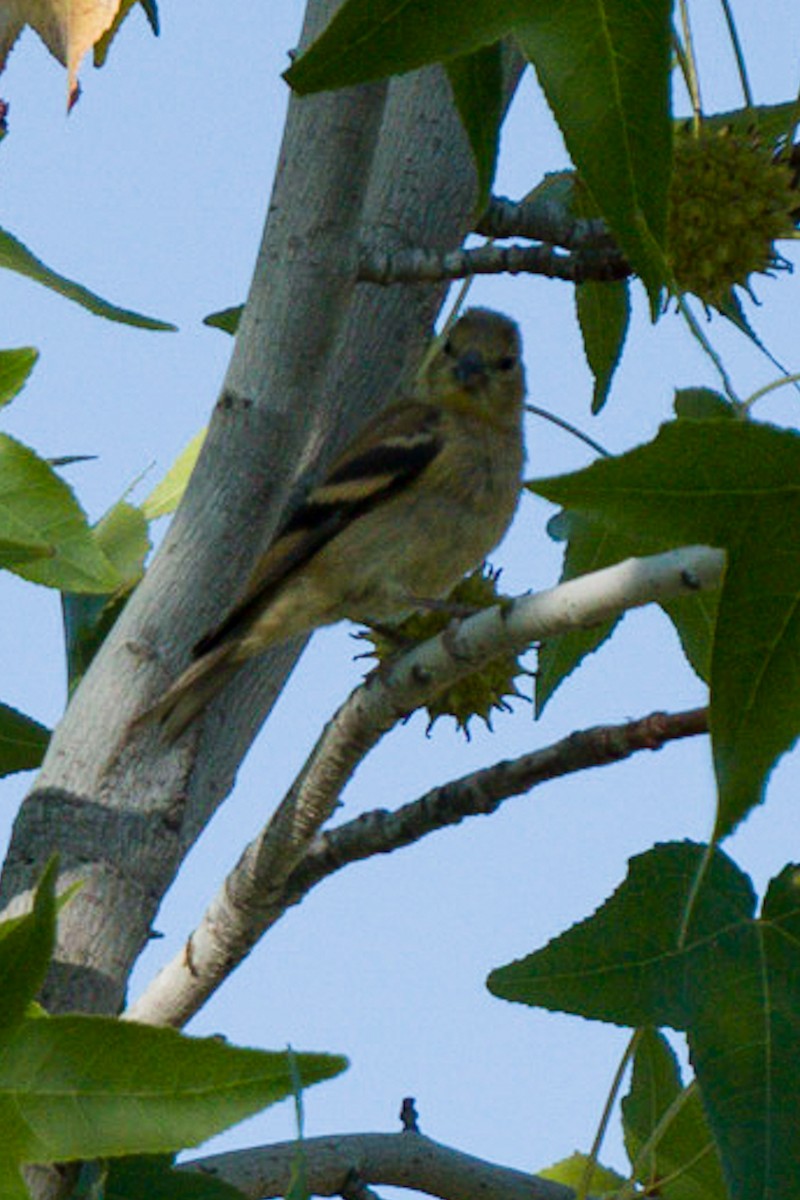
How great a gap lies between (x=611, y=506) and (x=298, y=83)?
67 cm

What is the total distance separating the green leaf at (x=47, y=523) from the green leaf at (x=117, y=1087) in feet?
2.22

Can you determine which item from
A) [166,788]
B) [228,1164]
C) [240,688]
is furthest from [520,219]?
[228,1164]

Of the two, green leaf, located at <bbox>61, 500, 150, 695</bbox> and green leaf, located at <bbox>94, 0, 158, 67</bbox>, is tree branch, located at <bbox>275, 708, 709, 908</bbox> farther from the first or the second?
green leaf, located at <bbox>94, 0, 158, 67</bbox>

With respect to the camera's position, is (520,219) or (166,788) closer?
(166,788)

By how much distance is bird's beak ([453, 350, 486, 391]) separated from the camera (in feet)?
20.8

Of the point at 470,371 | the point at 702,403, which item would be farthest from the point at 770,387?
the point at 470,371

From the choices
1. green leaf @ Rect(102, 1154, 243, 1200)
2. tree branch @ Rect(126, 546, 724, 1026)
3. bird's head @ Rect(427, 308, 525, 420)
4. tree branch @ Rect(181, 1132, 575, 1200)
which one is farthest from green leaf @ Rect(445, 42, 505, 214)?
bird's head @ Rect(427, 308, 525, 420)

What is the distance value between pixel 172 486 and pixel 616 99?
1961mm

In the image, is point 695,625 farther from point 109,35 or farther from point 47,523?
point 109,35

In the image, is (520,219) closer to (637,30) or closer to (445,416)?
(637,30)

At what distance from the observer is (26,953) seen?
7.79 feet

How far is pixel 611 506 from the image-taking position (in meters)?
2.14

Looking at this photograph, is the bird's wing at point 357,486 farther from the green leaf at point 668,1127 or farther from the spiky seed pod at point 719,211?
the green leaf at point 668,1127

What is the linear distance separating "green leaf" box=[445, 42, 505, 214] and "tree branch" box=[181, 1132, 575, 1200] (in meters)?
1.67
